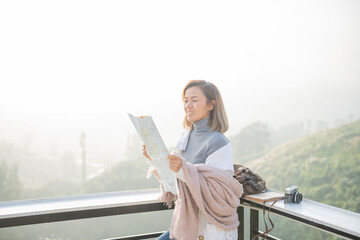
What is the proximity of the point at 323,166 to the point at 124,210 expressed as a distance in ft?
15.9

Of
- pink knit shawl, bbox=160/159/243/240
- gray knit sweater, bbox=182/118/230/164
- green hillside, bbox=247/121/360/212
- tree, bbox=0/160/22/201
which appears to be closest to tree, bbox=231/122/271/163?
green hillside, bbox=247/121/360/212

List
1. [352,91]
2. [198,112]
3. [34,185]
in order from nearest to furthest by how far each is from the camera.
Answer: [198,112], [352,91], [34,185]

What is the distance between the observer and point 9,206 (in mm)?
1737

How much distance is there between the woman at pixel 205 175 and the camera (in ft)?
4.53

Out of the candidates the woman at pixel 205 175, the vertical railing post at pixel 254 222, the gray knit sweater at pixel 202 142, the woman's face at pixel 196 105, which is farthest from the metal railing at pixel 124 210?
the woman's face at pixel 196 105

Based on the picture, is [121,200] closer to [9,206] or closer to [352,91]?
[9,206]

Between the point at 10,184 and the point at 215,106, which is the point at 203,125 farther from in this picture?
the point at 10,184

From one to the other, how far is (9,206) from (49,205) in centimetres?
22

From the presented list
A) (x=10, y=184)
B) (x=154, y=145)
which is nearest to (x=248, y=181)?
(x=154, y=145)

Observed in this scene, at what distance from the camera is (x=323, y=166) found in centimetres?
559

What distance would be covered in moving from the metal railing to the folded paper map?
70cm

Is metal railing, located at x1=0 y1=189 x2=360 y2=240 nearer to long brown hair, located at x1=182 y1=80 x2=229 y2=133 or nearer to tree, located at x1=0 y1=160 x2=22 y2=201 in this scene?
long brown hair, located at x1=182 y1=80 x2=229 y2=133

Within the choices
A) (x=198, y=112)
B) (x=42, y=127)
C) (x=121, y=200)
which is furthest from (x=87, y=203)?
(x=42, y=127)

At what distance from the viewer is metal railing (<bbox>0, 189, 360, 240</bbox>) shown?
145 centimetres
